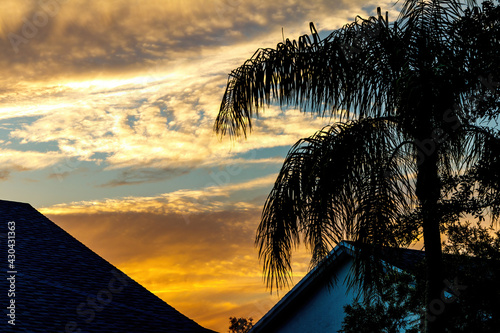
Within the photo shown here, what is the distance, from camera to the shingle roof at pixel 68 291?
39.7 ft

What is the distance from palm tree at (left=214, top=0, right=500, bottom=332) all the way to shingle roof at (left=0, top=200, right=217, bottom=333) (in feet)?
17.3

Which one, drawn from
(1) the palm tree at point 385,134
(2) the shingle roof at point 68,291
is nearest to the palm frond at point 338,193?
(1) the palm tree at point 385,134

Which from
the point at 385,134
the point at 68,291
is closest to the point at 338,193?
the point at 385,134

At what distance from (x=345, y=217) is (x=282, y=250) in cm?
133

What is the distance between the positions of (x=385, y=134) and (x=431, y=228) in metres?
1.84

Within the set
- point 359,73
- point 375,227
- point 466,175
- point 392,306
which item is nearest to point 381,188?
point 375,227

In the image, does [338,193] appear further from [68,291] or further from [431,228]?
[68,291]

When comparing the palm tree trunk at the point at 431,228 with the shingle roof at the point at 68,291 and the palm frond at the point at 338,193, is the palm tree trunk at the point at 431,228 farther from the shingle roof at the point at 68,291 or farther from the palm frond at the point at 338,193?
the shingle roof at the point at 68,291

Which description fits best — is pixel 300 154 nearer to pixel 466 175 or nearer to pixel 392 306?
pixel 466 175

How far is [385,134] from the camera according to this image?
9.57 m

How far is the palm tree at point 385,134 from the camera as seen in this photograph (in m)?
9.04

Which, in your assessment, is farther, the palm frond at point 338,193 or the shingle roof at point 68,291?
the shingle roof at point 68,291

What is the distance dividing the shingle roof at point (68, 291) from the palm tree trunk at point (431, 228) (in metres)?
6.96

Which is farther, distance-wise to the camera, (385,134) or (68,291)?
(68,291)
